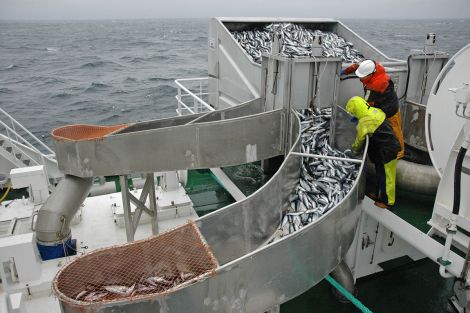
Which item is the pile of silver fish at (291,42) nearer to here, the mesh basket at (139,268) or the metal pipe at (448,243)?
the metal pipe at (448,243)

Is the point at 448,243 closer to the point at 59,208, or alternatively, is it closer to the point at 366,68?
the point at 366,68

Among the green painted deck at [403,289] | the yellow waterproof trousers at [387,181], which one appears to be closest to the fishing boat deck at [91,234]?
the green painted deck at [403,289]

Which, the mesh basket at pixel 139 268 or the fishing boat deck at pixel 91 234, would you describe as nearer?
the mesh basket at pixel 139 268

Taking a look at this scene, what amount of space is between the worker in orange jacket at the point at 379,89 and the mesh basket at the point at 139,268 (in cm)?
416

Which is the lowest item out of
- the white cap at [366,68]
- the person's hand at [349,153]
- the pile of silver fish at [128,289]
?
the pile of silver fish at [128,289]

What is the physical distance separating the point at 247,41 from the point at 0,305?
28.7 ft

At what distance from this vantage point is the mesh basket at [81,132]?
6098 mm

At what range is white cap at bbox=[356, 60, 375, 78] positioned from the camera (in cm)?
639

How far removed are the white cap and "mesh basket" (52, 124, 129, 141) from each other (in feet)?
13.7

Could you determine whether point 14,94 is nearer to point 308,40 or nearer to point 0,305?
point 308,40

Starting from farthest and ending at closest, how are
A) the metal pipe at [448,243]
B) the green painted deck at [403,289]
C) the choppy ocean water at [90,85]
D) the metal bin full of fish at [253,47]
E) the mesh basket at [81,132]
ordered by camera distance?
1. the choppy ocean water at [90,85]
2. the metal bin full of fish at [253,47]
3. the green painted deck at [403,289]
4. the mesh basket at [81,132]
5. the metal pipe at [448,243]

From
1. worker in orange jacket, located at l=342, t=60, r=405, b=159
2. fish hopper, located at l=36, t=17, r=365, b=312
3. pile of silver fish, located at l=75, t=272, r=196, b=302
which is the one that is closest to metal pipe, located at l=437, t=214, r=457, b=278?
fish hopper, located at l=36, t=17, r=365, b=312

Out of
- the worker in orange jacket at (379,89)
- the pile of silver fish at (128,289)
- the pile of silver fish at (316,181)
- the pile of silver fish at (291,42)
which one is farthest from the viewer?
the pile of silver fish at (291,42)

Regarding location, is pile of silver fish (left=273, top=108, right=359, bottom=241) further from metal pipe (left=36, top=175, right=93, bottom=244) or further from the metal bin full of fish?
metal pipe (left=36, top=175, right=93, bottom=244)
